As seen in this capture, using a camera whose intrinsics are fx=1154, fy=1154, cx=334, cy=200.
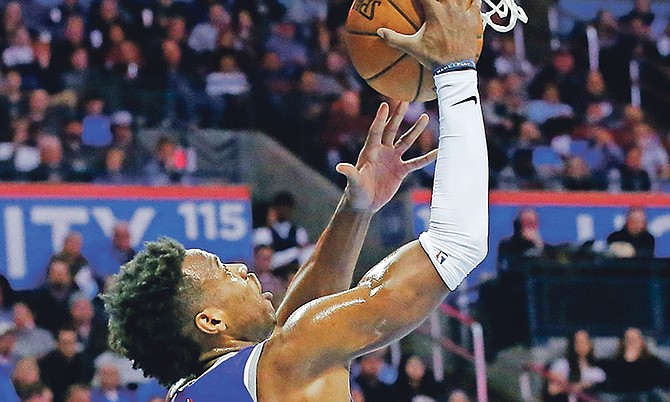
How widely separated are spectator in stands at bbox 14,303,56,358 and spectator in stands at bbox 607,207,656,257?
511 centimetres

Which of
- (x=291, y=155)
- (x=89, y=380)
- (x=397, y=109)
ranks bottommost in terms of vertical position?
(x=89, y=380)

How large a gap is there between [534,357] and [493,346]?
0.36m

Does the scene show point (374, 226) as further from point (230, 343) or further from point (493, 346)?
point (230, 343)

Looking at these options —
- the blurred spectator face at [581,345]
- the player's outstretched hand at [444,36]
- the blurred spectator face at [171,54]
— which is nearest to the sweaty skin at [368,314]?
the player's outstretched hand at [444,36]

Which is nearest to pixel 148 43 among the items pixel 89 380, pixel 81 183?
pixel 81 183

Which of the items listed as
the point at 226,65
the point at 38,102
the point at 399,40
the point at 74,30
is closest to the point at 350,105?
the point at 226,65

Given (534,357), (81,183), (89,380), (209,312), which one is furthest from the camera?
(534,357)

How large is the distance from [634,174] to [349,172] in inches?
352

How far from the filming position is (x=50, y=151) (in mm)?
9484

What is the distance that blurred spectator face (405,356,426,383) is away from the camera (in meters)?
9.37

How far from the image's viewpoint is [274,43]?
12531 mm

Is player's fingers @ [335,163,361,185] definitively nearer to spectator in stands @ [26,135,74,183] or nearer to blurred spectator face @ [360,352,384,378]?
blurred spectator face @ [360,352,384,378]

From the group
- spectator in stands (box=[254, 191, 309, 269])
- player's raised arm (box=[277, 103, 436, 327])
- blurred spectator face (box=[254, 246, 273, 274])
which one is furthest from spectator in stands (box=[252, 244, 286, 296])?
player's raised arm (box=[277, 103, 436, 327])

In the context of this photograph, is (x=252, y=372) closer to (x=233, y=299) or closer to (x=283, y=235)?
(x=233, y=299)
